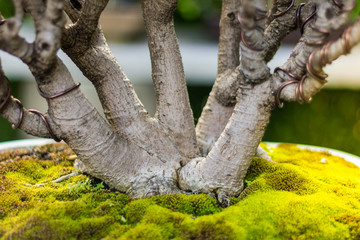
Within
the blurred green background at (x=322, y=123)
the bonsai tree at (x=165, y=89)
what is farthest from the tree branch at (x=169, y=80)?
the blurred green background at (x=322, y=123)

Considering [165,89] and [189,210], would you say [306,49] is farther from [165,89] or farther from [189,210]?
[189,210]

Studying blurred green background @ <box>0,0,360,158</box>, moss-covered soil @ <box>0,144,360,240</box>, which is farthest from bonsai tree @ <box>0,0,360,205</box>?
blurred green background @ <box>0,0,360,158</box>

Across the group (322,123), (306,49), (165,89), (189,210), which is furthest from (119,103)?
(322,123)

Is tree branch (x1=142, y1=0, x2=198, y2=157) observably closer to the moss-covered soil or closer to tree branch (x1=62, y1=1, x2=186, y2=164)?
tree branch (x1=62, y1=1, x2=186, y2=164)

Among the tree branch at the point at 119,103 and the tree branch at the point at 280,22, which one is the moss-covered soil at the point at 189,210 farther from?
the tree branch at the point at 280,22

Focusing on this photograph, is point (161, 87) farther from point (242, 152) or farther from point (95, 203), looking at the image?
point (95, 203)

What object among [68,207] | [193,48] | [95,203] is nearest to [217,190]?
[95,203]
